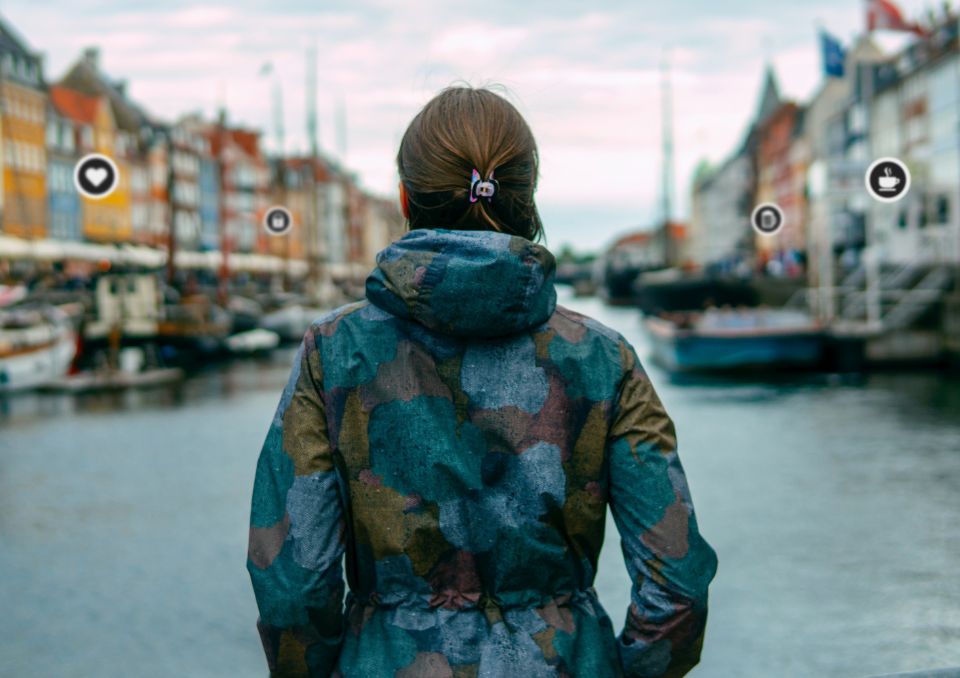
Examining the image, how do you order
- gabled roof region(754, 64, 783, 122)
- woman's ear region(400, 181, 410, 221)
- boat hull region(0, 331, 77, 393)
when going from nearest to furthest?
woman's ear region(400, 181, 410, 221), boat hull region(0, 331, 77, 393), gabled roof region(754, 64, 783, 122)

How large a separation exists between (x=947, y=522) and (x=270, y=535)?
33.9 ft

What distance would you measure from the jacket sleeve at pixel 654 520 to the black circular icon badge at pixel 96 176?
4.83 m

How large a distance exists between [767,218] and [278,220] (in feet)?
8.69

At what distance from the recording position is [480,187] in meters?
→ 2.05

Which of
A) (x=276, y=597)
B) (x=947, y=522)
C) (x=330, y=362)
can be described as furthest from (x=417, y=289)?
(x=947, y=522)

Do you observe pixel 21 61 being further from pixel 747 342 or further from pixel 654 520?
pixel 654 520

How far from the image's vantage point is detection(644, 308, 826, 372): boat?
28.8m

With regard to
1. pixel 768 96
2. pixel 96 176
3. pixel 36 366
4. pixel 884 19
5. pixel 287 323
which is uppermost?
pixel 768 96

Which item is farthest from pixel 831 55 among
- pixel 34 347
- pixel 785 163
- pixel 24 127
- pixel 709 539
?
pixel 785 163

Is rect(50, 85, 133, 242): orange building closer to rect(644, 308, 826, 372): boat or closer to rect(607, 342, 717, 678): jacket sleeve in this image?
rect(644, 308, 826, 372): boat

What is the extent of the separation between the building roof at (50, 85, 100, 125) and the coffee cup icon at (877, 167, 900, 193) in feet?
253

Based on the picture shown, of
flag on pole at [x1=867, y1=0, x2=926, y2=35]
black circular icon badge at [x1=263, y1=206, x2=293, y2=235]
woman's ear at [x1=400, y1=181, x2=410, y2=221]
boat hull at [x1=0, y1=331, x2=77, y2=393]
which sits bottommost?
boat hull at [x1=0, y1=331, x2=77, y2=393]

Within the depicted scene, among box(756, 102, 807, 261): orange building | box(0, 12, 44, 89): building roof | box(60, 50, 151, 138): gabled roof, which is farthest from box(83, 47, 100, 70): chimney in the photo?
box(756, 102, 807, 261): orange building

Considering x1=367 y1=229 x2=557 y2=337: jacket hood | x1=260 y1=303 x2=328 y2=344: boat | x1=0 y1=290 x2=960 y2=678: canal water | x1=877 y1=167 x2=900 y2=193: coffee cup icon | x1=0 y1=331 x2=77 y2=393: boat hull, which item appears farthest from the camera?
x1=260 y1=303 x2=328 y2=344: boat
